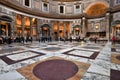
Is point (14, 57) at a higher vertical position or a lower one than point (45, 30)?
lower

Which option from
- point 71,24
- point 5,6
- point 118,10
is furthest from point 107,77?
point 71,24

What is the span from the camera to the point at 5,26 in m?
14.2

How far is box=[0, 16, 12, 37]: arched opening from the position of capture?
13257 mm

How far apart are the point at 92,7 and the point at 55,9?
1004 cm

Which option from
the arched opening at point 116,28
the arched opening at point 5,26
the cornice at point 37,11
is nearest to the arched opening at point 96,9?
the cornice at point 37,11

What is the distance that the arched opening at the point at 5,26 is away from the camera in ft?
43.5

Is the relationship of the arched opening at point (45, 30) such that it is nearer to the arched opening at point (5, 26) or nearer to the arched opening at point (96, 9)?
the arched opening at point (5, 26)

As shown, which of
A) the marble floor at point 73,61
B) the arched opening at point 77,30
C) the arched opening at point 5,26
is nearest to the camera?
the marble floor at point 73,61

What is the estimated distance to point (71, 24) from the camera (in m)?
24.0

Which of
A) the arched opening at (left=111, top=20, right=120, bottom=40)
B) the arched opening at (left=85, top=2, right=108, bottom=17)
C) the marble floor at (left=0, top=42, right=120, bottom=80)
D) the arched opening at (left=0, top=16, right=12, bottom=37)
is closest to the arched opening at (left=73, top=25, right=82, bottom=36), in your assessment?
the arched opening at (left=85, top=2, right=108, bottom=17)

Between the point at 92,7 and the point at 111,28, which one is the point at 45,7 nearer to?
the point at 92,7

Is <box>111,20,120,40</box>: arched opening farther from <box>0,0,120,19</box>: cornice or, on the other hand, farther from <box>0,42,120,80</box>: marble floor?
<box>0,42,120,80</box>: marble floor

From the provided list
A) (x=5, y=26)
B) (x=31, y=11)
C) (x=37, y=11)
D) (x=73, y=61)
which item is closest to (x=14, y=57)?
(x=73, y=61)

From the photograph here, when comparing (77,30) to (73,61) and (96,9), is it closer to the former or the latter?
(96,9)
